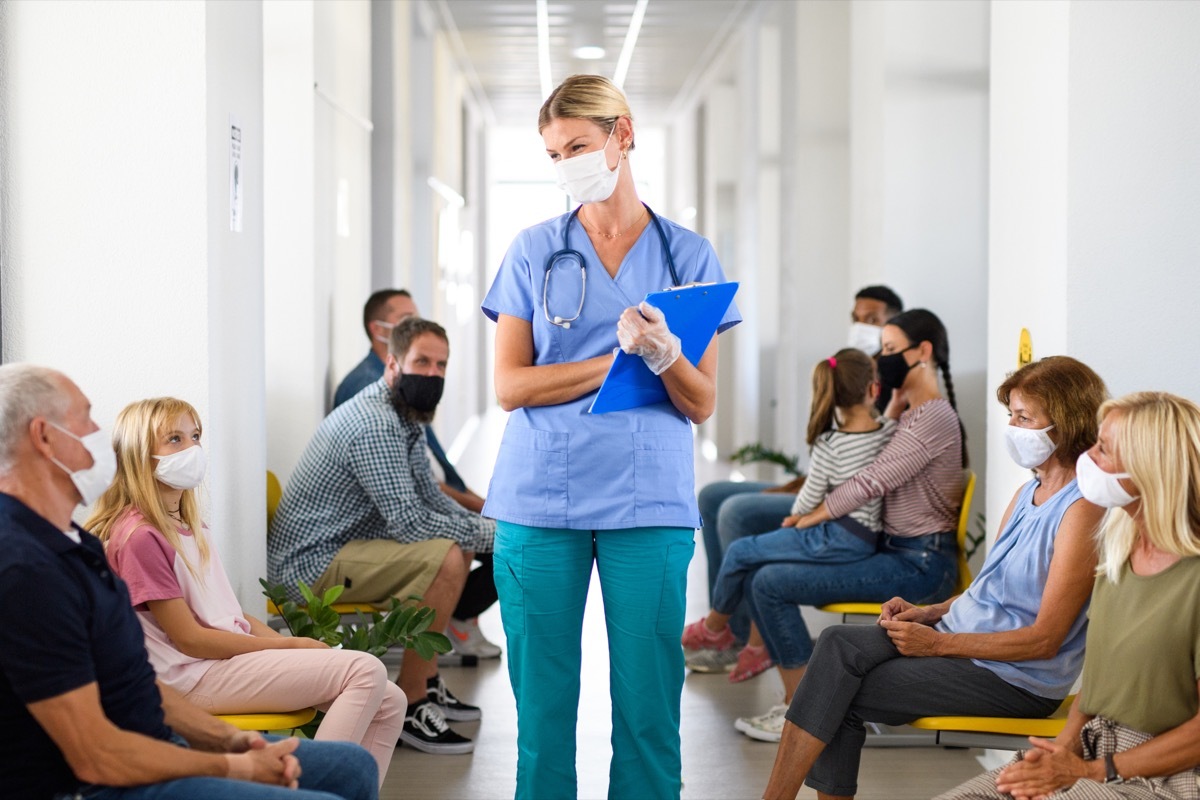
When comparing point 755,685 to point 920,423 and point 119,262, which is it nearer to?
point 920,423

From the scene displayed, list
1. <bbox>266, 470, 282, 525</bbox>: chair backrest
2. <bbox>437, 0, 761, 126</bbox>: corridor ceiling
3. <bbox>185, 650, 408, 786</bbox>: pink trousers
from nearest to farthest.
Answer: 1. <bbox>185, 650, 408, 786</bbox>: pink trousers
2. <bbox>266, 470, 282, 525</bbox>: chair backrest
3. <bbox>437, 0, 761, 126</bbox>: corridor ceiling

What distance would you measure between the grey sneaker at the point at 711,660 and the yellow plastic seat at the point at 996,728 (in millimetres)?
1894

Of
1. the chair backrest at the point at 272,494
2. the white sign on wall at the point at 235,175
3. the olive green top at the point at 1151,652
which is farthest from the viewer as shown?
the chair backrest at the point at 272,494

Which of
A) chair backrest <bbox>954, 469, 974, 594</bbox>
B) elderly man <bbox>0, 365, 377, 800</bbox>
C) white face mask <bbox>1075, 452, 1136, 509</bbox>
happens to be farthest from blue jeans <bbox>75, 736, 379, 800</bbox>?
chair backrest <bbox>954, 469, 974, 594</bbox>

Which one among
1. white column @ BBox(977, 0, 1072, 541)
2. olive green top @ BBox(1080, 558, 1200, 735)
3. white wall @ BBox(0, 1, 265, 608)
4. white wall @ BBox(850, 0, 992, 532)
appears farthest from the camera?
white wall @ BBox(850, 0, 992, 532)

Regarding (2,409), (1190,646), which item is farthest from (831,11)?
(2,409)

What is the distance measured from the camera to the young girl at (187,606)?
8.47 ft

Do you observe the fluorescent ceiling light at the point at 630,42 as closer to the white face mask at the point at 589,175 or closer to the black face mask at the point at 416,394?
the black face mask at the point at 416,394

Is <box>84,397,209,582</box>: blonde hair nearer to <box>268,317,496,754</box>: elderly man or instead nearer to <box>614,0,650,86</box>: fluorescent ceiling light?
<box>268,317,496,754</box>: elderly man

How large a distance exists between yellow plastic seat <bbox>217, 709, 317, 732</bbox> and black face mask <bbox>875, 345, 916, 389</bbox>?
2.37m

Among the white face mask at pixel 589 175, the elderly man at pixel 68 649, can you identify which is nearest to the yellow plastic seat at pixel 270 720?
the elderly man at pixel 68 649

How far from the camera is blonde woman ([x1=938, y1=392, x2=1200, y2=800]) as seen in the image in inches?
83.2

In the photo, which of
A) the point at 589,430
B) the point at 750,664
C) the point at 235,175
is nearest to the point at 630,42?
the point at 750,664

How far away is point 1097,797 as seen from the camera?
2129 mm
